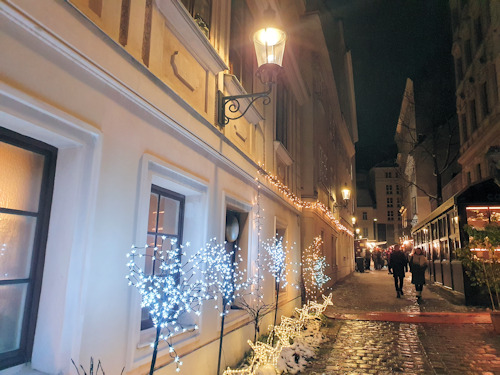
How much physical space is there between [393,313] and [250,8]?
8258 mm

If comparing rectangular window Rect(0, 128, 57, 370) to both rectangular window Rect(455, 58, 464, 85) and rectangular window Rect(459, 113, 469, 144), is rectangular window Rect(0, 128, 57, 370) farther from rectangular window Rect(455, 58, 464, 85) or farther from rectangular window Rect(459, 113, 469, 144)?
rectangular window Rect(455, 58, 464, 85)

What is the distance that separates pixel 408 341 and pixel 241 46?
6.60 meters

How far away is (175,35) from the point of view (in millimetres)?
4543

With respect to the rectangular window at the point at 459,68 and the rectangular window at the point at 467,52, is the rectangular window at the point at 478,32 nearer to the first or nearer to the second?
the rectangular window at the point at 467,52

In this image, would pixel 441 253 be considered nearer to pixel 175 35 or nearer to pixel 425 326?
pixel 425 326

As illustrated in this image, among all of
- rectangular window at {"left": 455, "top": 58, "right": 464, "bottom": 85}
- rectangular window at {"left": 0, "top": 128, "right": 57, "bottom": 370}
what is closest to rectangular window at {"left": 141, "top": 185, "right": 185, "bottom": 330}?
rectangular window at {"left": 0, "top": 128, "right": 57, "bottom": 370}

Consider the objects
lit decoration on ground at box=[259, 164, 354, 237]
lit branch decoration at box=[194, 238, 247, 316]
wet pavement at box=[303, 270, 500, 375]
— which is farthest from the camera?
lit decoration on ground at box=[259, 164, 354, 237]

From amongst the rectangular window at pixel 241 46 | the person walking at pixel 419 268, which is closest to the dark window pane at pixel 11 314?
the rectangular window at pixel 241 46

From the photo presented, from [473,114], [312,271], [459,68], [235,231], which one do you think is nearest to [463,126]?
[473,114]

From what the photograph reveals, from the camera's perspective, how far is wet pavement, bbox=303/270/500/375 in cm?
582

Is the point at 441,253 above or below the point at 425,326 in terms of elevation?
above

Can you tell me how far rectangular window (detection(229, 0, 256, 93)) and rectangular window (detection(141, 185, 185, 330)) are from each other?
300 centimetres

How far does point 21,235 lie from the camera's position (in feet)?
8.91

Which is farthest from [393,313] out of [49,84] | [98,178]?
[49,84]
